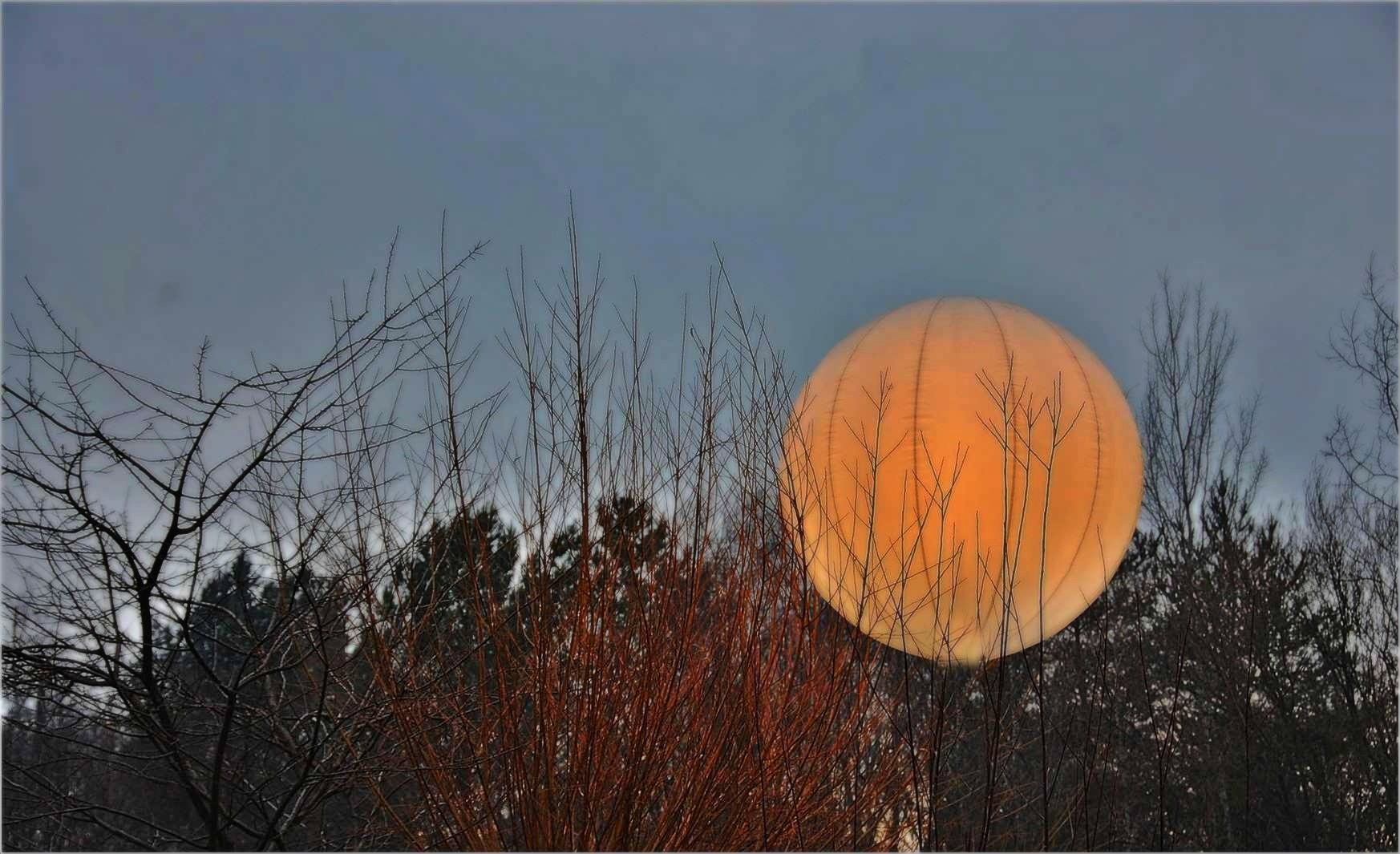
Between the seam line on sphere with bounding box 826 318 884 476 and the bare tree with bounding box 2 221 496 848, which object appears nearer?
the bare tree with bounding box 2 221 496 848

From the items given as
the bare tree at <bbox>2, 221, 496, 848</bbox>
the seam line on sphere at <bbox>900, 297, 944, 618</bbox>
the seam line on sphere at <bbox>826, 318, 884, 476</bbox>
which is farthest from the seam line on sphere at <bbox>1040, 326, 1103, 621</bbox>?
the bare tree at <bbox>2, 221, 496, 848</bbox>

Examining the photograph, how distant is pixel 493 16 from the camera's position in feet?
9.55

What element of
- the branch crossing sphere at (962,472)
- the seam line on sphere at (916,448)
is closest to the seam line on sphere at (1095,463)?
the branch crossing sphere at (962,472)

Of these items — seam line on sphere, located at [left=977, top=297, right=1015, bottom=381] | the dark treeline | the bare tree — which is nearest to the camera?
the dark treeline

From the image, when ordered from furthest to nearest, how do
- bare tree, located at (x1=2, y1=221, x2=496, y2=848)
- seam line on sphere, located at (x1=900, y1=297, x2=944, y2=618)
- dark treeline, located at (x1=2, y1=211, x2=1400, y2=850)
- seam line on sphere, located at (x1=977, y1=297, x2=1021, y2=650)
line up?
seam line on sphere, located at (x1=900, y1=297, x2=944, y2=618), seam line on sphere, located at (x1=977, y1=297, x2=1021, y2=650), bare tree, located at (x1=2, y1=221, x2=496, y2=848), dark treeline, located at (x1=2, y1=211, x2=1400, y2=850)

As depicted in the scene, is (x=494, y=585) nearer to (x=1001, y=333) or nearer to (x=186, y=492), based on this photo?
(x=186, y=492)

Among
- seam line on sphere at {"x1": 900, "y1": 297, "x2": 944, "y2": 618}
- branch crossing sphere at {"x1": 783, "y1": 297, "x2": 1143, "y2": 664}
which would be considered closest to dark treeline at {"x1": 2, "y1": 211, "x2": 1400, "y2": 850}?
branch crossing sphere at {"x1": 783, "y1": 297, "x2": 1143, "y2": 664}

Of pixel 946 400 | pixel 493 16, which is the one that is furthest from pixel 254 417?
pixel 946 400

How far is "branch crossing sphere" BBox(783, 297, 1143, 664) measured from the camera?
2426 mm

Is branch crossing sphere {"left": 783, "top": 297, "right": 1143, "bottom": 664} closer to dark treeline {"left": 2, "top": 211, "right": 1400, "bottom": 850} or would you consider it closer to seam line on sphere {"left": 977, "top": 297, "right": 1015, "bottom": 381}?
seam line on sphere {"left": 977, "top": 297, "right": 1015, "bottom": 381}

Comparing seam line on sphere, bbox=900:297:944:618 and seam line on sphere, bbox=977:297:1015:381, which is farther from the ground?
seam line on sphere, bbox=977:297:1015:381

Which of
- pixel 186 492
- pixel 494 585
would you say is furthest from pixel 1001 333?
pixel 186 492

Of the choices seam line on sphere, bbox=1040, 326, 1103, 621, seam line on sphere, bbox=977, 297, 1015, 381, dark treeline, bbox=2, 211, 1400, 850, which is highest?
seam line on sphere, bbox=977, 297, 1015, 381

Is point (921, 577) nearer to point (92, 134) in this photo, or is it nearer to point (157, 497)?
point (157, 497)
